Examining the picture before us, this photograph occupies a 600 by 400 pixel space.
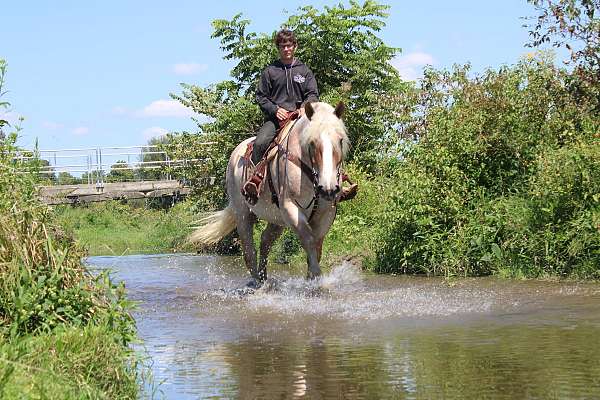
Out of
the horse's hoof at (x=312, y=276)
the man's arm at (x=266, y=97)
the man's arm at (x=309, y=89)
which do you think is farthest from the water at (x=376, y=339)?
the man's arm at (x=309, y=89)

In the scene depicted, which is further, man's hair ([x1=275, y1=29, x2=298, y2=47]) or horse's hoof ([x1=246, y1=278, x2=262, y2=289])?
horse's hoof ([x1=246, y1=278, x2=262, y2=289])

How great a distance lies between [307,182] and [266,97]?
5.19 ft

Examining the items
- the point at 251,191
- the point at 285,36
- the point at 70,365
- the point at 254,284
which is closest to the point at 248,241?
the point at 254,284

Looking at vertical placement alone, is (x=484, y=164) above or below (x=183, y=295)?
above

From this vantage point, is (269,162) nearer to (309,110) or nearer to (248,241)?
(309,110)

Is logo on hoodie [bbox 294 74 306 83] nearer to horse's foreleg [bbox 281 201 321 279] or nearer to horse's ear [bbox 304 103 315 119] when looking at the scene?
horse's ear [bbox 304 103 315 119]

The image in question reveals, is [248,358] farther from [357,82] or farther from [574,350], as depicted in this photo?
[357,82]

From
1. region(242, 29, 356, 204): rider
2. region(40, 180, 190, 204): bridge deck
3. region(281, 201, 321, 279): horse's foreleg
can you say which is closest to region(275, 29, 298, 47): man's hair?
region(242, 29, 356, 204): rider

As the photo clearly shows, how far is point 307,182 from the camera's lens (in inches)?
443

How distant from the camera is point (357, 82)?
21891mm

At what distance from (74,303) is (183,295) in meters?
6.14

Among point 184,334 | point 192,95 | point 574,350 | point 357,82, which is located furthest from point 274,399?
point 192,95

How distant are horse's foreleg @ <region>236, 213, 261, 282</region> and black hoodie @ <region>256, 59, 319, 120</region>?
6.64 feet

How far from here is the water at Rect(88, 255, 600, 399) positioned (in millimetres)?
5996
